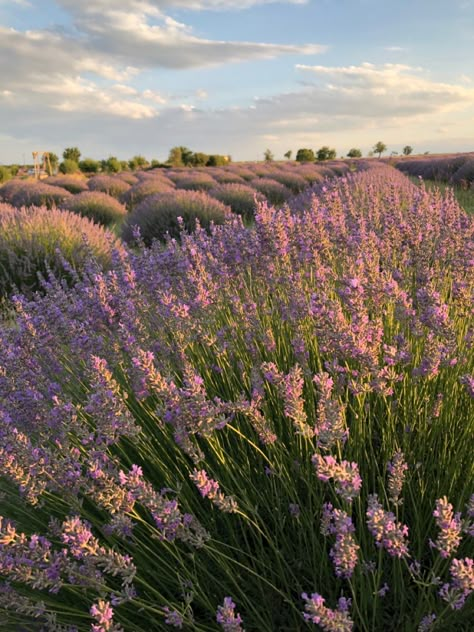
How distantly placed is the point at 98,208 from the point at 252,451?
1258cm

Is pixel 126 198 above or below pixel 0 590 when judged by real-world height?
above

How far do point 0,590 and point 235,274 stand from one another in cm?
202

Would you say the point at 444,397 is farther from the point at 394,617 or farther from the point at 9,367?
the point at 9,367

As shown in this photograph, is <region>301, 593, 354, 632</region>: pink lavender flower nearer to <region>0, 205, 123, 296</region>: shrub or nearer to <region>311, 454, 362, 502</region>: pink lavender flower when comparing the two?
<region>311, 454, 362, 502</region>: pink lavender flower

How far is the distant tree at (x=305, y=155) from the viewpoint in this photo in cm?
5428

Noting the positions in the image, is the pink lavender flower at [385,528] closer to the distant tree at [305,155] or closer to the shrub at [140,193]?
the shrub at [140,193]

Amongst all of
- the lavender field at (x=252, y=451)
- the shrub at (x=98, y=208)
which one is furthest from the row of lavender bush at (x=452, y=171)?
the lavender field at (x=252, y=451)

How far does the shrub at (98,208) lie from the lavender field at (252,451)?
1080 centimetres

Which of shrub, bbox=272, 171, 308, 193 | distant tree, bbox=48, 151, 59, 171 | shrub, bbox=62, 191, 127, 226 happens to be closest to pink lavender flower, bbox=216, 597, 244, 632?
shrub, bbox=62, 191, 127, 226

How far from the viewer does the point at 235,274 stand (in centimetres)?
309

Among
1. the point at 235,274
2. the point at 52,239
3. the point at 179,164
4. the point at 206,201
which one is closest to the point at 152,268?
the point at 235,274


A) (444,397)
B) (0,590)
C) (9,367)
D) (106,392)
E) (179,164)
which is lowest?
(0,590)

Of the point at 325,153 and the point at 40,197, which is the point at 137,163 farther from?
the point at 40,197

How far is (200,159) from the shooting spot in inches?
1864
